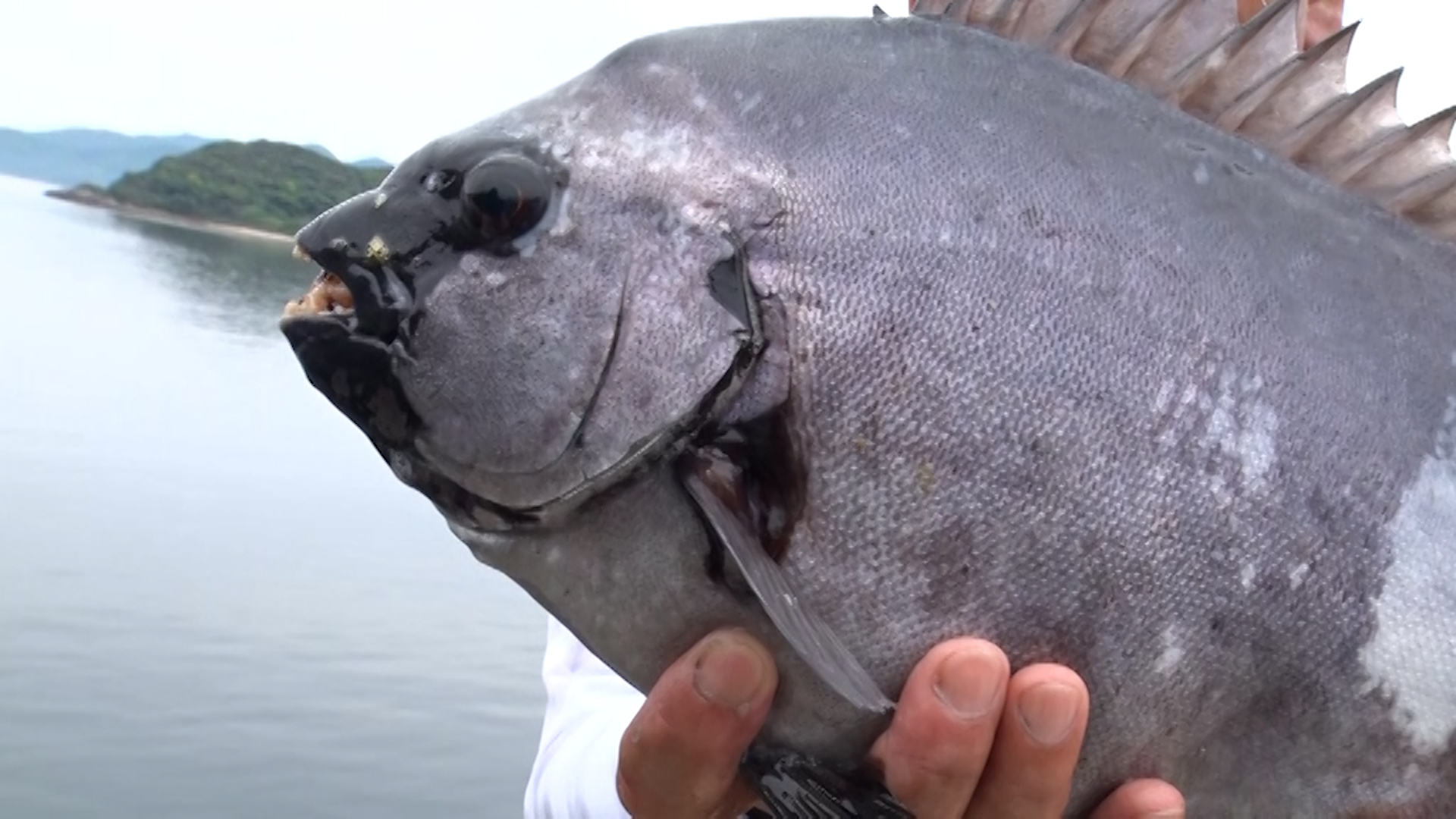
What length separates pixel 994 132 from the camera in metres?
2.08

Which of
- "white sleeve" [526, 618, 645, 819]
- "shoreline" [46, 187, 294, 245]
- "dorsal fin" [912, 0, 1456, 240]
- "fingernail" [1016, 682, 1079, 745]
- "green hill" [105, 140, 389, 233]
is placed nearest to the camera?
"fingernail" [1016, 682, 1079, 745]

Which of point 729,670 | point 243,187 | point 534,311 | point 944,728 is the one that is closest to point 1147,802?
point 944,728

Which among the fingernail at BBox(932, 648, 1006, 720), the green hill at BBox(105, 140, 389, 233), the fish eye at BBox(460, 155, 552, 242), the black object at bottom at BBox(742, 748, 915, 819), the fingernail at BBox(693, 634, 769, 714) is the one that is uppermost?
the fish eye at BBox(460, 155, 552, 242)

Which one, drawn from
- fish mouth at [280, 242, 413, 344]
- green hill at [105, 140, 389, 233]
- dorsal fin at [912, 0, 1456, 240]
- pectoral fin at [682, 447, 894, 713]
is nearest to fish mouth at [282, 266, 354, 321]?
fish mouth at [280, 242, 413, 344]

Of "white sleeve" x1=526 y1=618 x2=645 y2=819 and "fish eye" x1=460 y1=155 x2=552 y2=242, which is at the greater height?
"fish eye" x1=460 y1=155 x2=552 y2=242

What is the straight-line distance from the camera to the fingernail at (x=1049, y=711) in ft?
6.23

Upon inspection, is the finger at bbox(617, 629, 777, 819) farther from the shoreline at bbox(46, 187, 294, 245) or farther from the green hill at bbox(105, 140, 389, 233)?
the green hill at bbox(105, 140, 389, 233)

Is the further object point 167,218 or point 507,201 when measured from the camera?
point 167,218

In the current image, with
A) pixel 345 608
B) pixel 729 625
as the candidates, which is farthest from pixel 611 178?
pixel 345 608

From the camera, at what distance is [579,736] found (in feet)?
9.69

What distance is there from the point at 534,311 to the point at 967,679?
826 mm

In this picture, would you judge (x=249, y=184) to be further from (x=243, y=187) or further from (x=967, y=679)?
(x=967, y=679)

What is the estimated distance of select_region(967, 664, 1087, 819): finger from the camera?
191 centimetres

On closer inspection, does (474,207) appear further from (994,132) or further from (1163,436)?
(1163,436)
